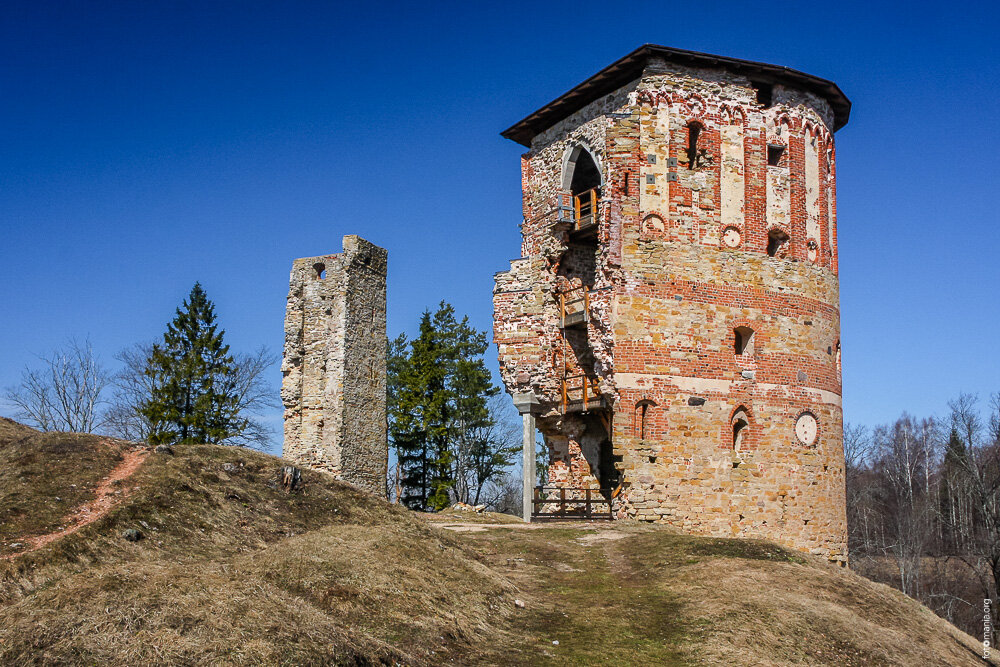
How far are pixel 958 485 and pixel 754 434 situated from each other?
28.4 meters

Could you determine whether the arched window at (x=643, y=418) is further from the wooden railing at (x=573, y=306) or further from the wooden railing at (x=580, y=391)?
the wooden railing at (x=573, y=306)

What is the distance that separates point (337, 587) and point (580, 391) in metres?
13.7

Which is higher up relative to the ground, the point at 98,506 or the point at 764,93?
the point at 764,93

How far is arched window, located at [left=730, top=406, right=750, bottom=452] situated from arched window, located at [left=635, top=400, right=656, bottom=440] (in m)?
2.26

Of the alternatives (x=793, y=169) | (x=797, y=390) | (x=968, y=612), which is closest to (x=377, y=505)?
(x=797, y=390)

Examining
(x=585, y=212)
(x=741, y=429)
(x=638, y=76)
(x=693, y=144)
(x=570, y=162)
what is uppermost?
(x=638, y=76)

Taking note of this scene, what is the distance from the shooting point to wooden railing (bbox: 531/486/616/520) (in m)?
19.6

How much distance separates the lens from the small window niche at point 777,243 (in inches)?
831

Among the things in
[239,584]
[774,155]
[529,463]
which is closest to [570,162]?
[774,155]

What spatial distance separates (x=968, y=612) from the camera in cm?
3494

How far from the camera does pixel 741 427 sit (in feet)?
65.5

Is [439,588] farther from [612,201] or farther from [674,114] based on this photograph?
[674,114]

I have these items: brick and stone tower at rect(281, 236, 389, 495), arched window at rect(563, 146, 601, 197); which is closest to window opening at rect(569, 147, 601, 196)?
arched window at rect(563, 146, 601, 197)

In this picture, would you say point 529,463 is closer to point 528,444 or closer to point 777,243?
point 528,444
